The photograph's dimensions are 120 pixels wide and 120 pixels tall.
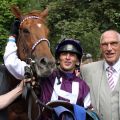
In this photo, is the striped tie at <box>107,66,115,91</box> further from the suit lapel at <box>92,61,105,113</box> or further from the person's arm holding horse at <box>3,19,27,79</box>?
the person's arm holding horse at <box>3,19,27,79</box>

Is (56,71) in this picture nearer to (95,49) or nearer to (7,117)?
(7,117)

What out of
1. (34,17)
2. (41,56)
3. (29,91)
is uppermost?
(34,17)

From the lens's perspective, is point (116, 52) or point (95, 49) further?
point (95, 49)

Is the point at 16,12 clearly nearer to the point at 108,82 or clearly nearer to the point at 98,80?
the point at 98,80

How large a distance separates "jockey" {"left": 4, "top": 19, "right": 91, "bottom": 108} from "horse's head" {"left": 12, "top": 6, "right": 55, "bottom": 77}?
188mm

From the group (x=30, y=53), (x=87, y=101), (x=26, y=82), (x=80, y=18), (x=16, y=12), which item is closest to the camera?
(x=26, y=82)

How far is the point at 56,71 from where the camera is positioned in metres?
4.96

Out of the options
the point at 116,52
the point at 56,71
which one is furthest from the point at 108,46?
the point at 56,71

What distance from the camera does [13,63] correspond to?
16.7ft

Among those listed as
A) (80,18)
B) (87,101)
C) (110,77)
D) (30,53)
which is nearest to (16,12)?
(30,53)

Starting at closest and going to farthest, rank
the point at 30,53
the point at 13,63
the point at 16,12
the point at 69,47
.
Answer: the point at 69,47 < the point at 13,63 < the point at 30,53 < the point at 16,12

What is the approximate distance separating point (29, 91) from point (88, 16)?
18622mm

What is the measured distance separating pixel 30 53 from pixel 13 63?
37 cm

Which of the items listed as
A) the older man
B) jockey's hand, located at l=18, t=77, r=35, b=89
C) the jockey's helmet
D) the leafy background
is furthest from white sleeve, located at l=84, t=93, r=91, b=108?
the leafy background
